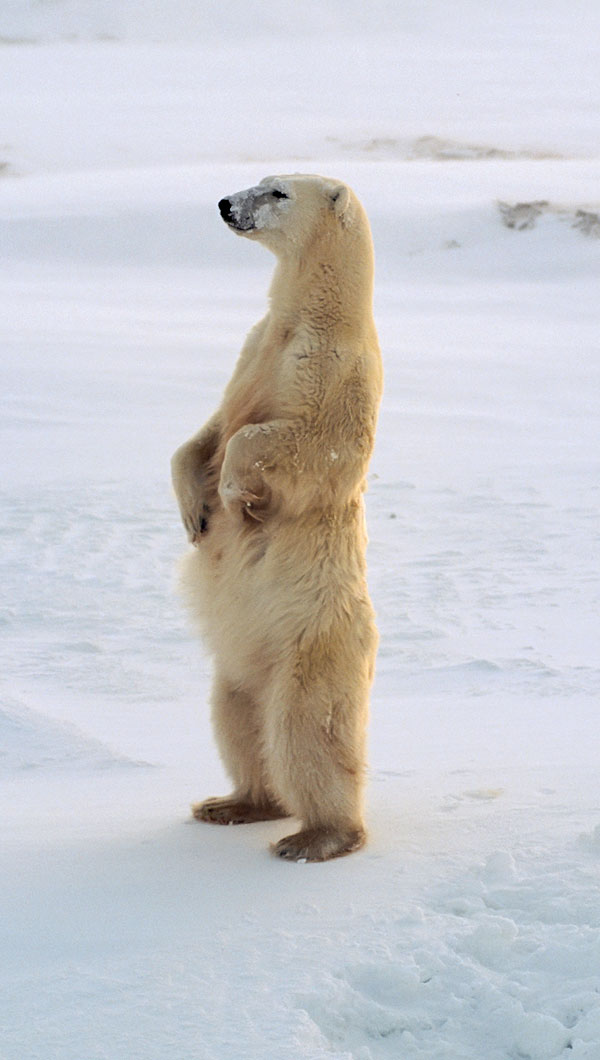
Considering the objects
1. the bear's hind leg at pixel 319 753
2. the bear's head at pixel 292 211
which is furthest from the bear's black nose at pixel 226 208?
the bear's hind leg at pixel 319 753

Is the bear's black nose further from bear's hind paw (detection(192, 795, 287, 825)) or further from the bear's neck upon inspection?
bear's hind paw (detection(192, 795, 287, 825))

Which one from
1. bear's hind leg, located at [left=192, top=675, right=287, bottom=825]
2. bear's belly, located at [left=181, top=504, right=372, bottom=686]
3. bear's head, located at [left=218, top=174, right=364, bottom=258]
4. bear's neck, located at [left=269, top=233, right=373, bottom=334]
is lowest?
bear's hind leg, located at [left=192, top=675, right=287, bottom=825]

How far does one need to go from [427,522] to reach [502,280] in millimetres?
7922

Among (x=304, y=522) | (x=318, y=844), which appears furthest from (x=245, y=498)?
(x=318, y=844)

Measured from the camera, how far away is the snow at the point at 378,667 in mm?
2586

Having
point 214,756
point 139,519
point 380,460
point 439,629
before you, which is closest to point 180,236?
point 380,460

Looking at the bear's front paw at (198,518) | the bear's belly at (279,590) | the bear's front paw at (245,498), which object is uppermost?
the bear's front paw at (245,498)

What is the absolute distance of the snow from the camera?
2.59 m

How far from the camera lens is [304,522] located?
336 cm

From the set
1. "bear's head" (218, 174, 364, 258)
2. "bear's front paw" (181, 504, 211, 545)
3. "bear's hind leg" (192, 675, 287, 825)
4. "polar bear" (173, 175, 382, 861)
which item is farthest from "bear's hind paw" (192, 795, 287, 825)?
"bear's head" (218, 174, 364, 258)

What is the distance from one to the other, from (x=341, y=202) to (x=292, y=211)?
125 millimetres

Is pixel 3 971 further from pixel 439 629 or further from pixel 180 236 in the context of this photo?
pixel 180 236

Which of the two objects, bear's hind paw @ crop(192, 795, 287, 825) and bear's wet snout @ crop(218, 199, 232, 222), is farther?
bear's hind paw @ crop(192, 795, 287, 825)

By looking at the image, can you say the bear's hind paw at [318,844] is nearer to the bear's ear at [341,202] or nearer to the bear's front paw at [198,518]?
the bear's front paw at [198,518]
